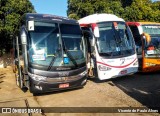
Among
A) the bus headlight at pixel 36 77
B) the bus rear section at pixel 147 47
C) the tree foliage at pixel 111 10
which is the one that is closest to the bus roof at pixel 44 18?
the bus headlight at pixel 36 77

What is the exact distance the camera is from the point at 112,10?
29.9 m

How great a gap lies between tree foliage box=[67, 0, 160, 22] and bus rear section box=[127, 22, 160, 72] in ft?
45.9

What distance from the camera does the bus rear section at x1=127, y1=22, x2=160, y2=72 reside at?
1388 centimetres

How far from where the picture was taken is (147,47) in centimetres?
1392

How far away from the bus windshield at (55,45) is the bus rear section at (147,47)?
4170 mm

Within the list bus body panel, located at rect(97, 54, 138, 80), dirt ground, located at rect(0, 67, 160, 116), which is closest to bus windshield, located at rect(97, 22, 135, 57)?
bus body panel, located at rect(97, 54, 138, 80)

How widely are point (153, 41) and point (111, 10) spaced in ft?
51.3

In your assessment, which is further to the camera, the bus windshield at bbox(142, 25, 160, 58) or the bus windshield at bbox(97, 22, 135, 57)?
the bus windshield at bbox(142, 25, 160, 58)

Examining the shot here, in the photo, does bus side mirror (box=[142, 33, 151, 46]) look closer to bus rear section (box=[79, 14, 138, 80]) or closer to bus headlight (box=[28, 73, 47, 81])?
bus rear section (box=[79, 14, 138, 80])

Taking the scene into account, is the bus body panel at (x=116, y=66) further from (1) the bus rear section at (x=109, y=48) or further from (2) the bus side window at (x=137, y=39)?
(2) the bus side window at (x=137, y=39)

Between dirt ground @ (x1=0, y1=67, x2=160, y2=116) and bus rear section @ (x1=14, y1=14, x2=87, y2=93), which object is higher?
bus rear section @ (x1=14, y1=14, x2=87, y2=93)

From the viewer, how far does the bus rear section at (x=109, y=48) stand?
39.0 ft

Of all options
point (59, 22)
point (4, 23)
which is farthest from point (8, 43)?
point (59, 22)

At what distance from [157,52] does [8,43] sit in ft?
45.1
